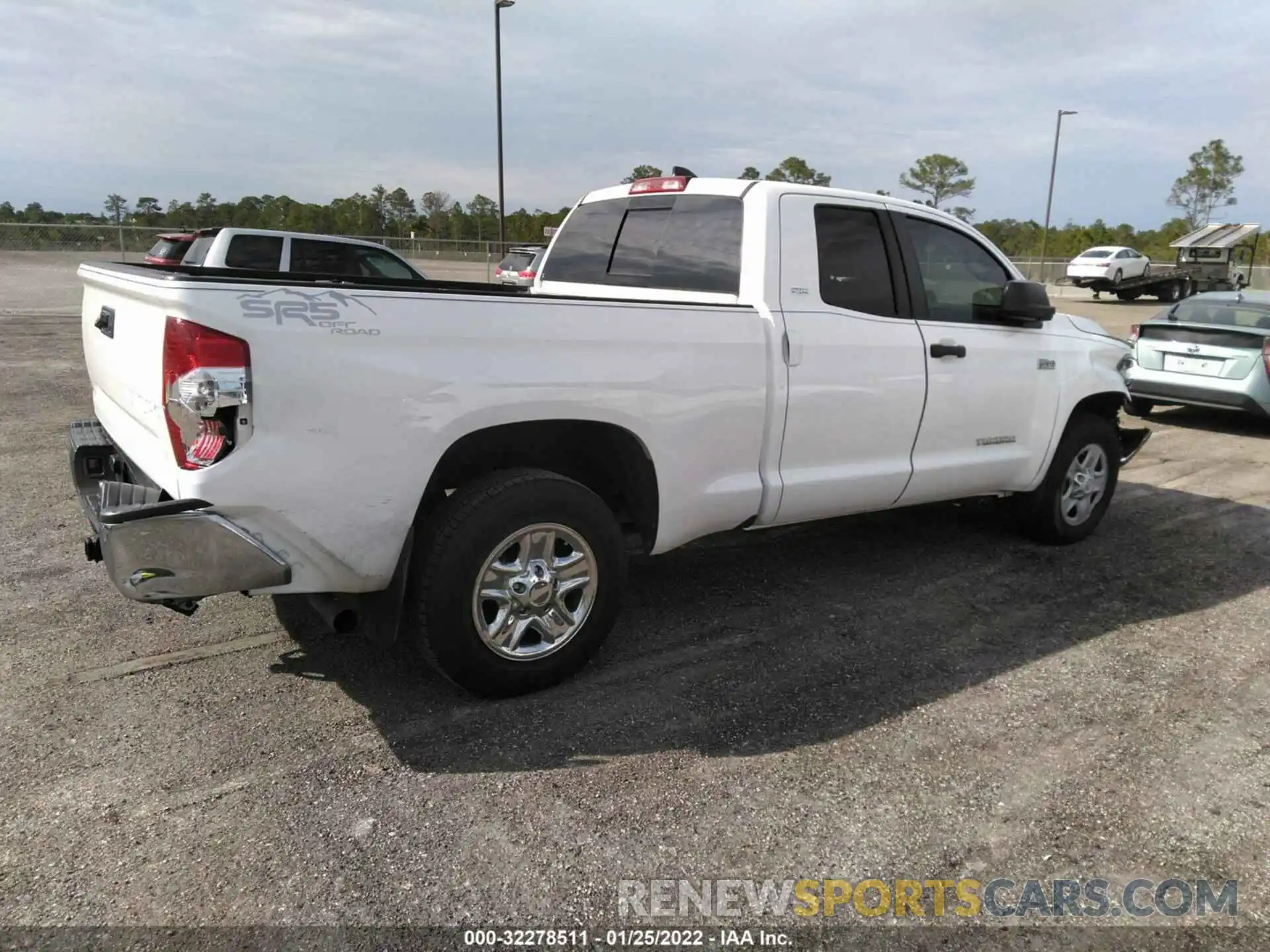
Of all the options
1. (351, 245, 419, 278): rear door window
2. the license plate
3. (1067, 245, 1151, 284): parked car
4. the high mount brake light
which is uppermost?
(1067, 245, 1151, 284): parked car

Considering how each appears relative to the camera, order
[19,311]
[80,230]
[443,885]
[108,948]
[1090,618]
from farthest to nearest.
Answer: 1. [80,230]
2. [19,311]
3. [1090,618]
4. [443,885]
5. [108,948]

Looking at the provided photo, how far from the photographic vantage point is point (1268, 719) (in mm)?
3637

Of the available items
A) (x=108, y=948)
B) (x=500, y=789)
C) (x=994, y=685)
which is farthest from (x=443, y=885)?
(x=994, y=685)

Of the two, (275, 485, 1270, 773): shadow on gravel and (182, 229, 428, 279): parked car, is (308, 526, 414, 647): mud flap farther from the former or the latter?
(182, 229, 428, 279): parked car

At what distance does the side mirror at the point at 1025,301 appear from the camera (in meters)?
4.75

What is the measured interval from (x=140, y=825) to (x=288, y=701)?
79 centimetres

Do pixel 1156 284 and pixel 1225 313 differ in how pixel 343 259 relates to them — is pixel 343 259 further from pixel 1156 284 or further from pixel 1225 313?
pixel 1156 284

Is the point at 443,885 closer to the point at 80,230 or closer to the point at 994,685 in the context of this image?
the point at 994,685

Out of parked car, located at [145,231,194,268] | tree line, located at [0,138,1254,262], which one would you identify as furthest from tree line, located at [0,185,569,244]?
parked car, located at [145,231,194,268]

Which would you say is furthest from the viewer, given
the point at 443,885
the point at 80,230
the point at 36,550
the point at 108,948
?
the point at 80,230

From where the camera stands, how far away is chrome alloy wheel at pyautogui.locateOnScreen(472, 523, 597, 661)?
3.34 metres

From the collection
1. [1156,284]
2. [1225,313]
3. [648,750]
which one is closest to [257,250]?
[648,750]

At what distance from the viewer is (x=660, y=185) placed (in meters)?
4.68

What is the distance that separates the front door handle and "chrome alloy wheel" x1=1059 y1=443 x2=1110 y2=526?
134 centimetres
